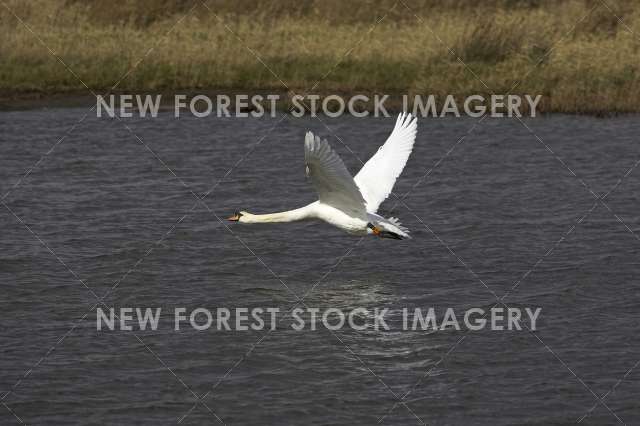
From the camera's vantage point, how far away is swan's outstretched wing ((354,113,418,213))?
1296 centimetres

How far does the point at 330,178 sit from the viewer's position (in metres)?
11.3

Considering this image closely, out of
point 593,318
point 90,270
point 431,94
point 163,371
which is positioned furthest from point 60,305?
point 431,94

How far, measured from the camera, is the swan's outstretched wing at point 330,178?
10.5 m

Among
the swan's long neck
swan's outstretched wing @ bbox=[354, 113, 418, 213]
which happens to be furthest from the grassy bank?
the swan's long neck

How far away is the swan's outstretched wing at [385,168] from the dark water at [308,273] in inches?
47.1

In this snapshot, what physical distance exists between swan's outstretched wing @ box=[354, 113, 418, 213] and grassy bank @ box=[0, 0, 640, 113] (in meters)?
10.6

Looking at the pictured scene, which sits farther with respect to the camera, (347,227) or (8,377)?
(347,227)

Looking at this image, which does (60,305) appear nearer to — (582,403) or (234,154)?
(582,403)

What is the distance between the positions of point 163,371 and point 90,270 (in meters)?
3.67

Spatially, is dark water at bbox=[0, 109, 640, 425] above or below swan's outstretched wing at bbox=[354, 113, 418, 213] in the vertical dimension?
below

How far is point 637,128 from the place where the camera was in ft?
73.9

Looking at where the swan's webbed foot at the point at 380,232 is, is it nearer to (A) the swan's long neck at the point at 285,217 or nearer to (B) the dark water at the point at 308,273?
(A) the swan's long neck at the point at 285,217

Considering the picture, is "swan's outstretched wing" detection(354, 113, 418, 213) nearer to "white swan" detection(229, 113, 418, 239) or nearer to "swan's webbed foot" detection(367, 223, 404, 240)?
"white swan" detection(229, 113, 418, 239)

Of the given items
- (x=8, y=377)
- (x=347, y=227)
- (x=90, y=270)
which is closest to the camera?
(x=8, y=377)
